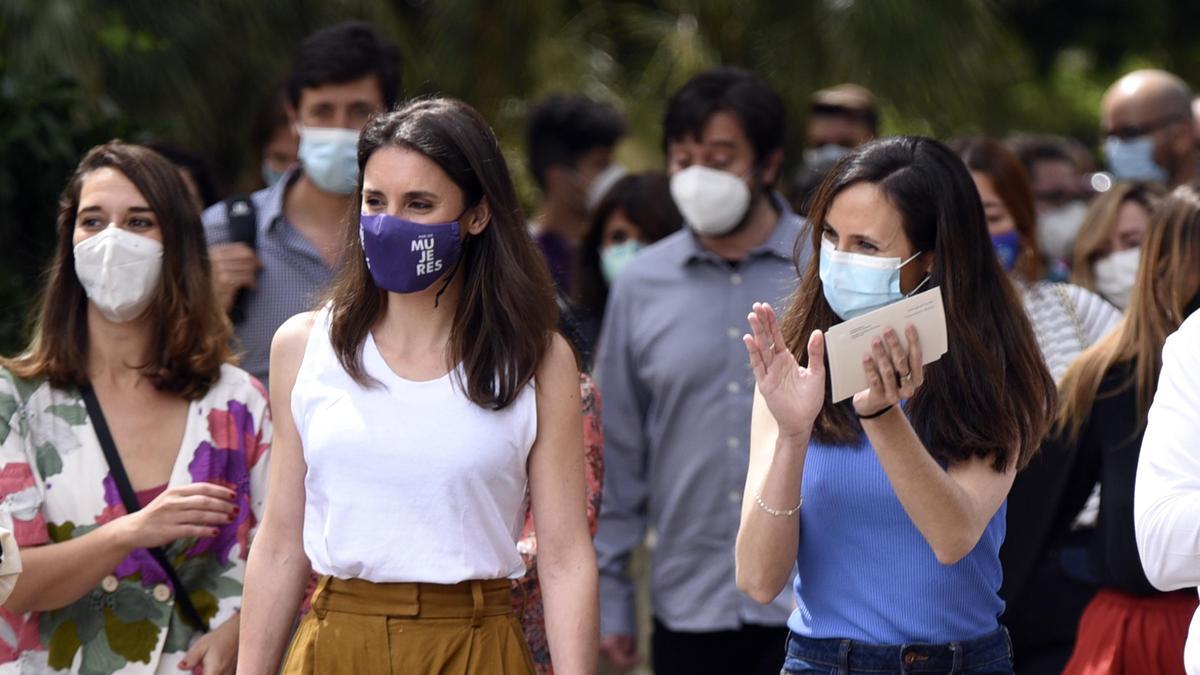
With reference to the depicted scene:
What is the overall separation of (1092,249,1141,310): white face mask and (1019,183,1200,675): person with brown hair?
3.61 ft

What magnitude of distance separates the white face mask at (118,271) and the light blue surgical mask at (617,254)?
8.62ft

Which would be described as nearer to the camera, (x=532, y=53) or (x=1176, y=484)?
(x=1176, y=484)

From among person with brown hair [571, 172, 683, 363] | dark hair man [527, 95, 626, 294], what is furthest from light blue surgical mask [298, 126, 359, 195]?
dark hair man [527, 95, 626, 294]

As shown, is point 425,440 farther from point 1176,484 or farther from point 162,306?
point 1176,484

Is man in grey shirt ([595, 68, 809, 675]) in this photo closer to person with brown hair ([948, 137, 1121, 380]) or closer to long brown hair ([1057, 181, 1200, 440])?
person with brown hair ([948, 137, 1121, 380])

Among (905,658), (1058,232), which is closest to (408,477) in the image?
(905,658)

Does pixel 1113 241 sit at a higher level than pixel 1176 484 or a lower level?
higher

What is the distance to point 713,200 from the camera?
213 inches

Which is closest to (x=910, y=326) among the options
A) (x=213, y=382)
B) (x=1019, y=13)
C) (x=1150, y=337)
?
(x=1150, y=337)

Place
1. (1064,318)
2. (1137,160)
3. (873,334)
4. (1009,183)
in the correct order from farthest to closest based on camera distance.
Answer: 1. (1137,160)
2. (1009,183)
3. (1064,318)
4. (873,334)

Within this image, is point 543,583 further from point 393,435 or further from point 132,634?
point 132,634

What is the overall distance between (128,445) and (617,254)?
2.82m

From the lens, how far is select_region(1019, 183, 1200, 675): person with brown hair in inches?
160

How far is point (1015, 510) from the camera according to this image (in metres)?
4.41
